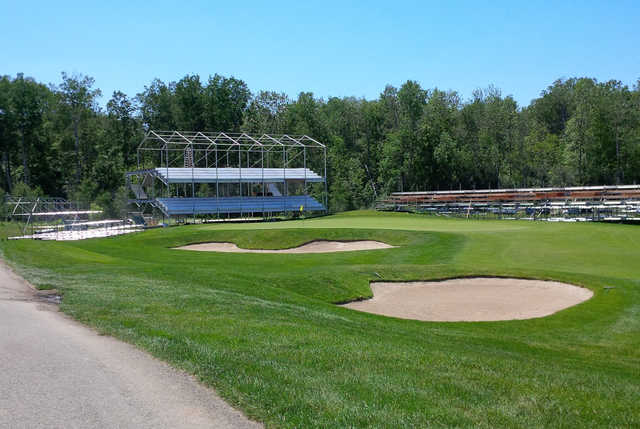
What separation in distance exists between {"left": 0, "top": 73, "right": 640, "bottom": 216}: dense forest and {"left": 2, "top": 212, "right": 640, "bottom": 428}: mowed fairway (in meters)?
49.4

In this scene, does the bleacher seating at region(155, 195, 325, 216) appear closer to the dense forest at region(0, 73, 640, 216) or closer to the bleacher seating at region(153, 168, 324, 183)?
the bleacher seating at region(153, 168, 324, 183)

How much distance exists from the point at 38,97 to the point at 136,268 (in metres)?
67.9

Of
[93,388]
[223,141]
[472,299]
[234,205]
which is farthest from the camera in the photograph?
[223,141]

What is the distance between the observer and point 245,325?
10.3 m

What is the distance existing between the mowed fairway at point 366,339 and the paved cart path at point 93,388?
0.37 m

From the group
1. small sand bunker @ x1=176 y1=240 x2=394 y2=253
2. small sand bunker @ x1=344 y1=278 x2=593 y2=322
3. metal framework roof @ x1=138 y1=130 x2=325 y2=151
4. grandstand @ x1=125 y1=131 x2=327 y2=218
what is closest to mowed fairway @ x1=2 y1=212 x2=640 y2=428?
small sand bunker @ x1=344 y1=278 x2=593 y2=322

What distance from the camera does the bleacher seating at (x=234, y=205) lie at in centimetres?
5416

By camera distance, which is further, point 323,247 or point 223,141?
point 223,141

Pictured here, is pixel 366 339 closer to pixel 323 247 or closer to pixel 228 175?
pixel 323 247

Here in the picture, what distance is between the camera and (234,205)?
57.8 meters

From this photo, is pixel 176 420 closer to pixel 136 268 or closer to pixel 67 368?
pixel 67 368

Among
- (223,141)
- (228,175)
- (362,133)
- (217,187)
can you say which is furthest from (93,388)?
(362,133)

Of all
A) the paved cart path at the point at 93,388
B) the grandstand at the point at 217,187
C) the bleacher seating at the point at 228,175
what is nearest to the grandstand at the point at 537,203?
the bleacher seating at the point at 228,175

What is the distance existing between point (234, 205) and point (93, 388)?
51.8 metres
